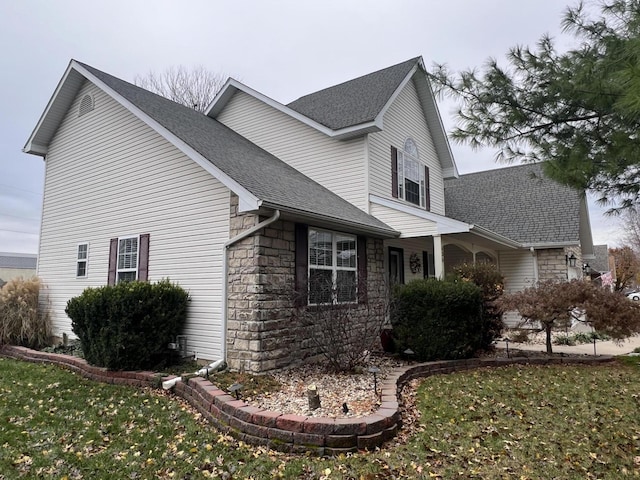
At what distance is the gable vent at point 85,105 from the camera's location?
34.2 ft

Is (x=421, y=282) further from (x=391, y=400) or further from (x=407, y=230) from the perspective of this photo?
(x=391, y=400)

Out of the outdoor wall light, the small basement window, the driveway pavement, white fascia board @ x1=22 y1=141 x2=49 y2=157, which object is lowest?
the driveway pavement

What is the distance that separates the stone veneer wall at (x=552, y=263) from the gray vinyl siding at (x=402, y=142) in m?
3.81

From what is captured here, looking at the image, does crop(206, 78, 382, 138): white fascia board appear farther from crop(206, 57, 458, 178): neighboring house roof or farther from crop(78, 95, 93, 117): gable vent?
crop(78, 95, 93, 117): gable vent

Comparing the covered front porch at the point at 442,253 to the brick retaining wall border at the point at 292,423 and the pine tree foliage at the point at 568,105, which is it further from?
the brick retaining wall border at the point at 292,423

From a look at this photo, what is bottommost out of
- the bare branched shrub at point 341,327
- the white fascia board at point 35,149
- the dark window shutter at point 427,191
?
the bare branched shrub at point 341,327

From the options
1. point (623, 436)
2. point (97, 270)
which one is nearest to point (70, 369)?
point (97, 270)

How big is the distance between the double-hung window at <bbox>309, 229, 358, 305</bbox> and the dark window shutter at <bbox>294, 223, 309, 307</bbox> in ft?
0.46

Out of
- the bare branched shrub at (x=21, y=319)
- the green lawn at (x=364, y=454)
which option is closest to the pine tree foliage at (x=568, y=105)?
the green lawn at (x=364, y=454)

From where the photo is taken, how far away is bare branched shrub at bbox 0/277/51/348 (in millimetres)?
9648

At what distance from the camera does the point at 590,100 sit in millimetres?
4777

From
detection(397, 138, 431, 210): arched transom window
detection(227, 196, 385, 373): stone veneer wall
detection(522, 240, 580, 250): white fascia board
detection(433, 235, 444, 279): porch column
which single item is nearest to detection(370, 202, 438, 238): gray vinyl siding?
detection(433, 235, 444, 279): porch column

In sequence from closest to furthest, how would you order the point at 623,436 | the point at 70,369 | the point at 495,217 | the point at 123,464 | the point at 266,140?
the point at 123,464, the point at 623,436, the point at 70,369, the point at 266,140, the point at 495,217

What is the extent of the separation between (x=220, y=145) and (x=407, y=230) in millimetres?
4687
